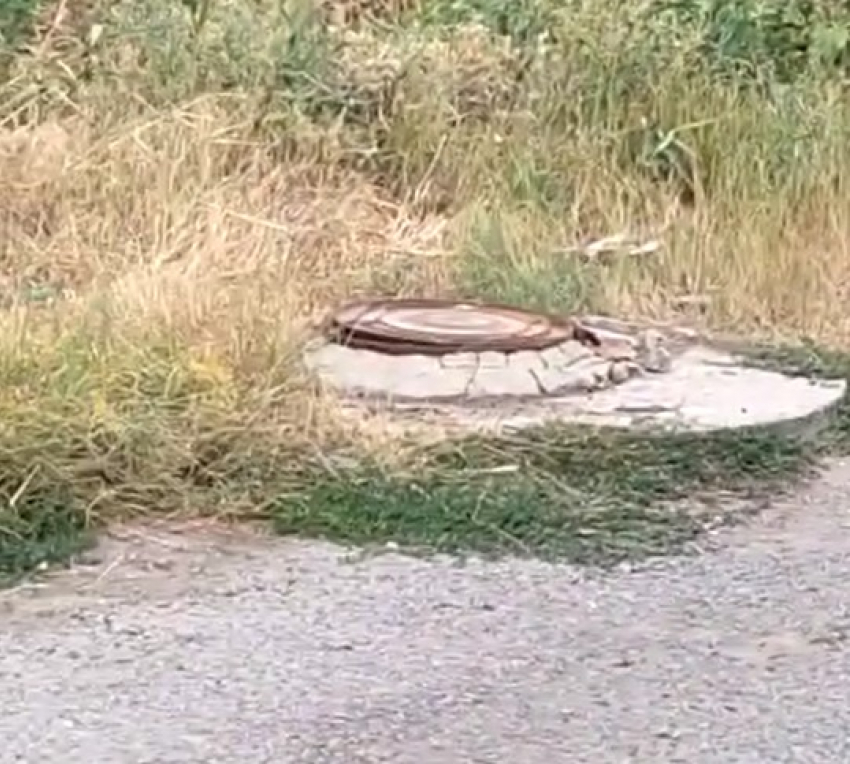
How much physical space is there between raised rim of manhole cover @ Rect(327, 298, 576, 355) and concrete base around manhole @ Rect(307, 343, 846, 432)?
0.05m

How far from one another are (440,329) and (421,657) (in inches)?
90.0

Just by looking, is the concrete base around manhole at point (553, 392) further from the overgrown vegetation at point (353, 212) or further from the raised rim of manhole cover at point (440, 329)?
the overgrown vegetation at point (353, 212)

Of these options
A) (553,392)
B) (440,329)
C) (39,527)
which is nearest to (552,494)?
(553,392)

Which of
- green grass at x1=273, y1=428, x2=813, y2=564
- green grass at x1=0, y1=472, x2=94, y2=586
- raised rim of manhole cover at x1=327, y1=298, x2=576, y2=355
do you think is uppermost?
raised rim of manhole cover at x1=327, y1=298, x2=576, y2=355

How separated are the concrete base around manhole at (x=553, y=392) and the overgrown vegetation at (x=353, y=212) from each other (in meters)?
0.21

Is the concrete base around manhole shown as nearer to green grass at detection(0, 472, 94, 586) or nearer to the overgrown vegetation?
the overgrown vegetation

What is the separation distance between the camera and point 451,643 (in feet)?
16.4

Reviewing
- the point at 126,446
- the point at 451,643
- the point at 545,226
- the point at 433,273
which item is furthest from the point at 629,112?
the point at 451,643

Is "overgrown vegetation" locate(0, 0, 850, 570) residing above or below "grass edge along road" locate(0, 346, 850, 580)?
above

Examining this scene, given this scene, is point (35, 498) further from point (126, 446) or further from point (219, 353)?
point (219, 353)

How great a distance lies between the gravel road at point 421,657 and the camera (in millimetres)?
4422

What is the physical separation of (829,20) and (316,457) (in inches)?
193

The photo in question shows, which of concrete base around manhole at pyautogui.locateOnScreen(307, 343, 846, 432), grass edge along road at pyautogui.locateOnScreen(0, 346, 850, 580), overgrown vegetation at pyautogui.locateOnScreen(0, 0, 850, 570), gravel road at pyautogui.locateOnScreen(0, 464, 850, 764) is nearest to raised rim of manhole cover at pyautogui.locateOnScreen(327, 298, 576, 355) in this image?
concrete base around manhole at pyautogui.locateOnScreen(307, 343, 846, 432)

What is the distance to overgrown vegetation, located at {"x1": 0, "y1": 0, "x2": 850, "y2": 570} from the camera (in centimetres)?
598
